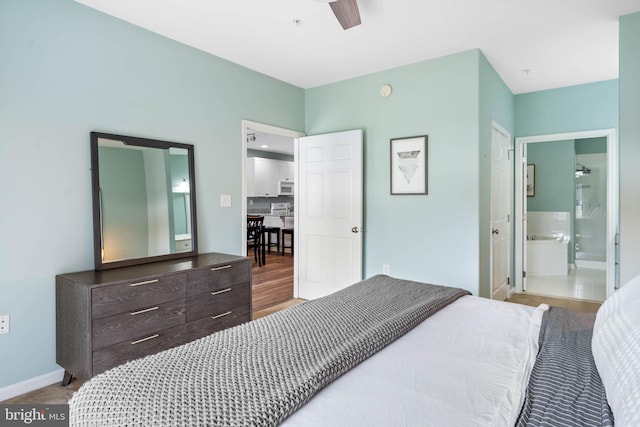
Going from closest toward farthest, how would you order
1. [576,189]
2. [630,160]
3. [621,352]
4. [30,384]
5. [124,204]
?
[621,352] → [30,384] → [630,160] → [124,204] → [576,189]

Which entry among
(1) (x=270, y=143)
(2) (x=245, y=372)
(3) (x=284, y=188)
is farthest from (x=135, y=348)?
(3) (x=284, y=188)

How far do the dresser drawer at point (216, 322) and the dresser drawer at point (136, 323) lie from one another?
0.13 m

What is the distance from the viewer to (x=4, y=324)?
2.18 meters

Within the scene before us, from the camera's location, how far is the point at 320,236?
4.18 metres

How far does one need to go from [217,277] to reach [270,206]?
674 cm

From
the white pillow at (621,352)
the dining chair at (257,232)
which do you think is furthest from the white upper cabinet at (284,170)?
the white pillow at (621,352)

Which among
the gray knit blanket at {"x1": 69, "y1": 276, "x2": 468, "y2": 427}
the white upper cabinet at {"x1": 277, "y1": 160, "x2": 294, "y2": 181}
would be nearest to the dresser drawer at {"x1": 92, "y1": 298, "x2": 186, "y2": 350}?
the gray knit blanket at {"x1": 69, "y1": 276, "x2": 468, "y2": 427}

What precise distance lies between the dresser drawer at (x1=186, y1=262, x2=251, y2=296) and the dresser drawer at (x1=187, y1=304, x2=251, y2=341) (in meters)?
0.21

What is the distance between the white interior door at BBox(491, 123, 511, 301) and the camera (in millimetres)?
3789

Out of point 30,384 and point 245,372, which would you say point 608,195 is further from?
point 30,384

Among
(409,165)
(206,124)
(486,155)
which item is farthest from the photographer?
Answer: (409,165)

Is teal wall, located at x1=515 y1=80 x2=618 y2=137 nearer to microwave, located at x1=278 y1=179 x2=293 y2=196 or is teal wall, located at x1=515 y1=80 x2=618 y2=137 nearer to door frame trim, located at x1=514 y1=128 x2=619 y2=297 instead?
door frame trim, located at x1=514 y1=128 x2=619 y2=297

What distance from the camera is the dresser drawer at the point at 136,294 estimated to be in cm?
210

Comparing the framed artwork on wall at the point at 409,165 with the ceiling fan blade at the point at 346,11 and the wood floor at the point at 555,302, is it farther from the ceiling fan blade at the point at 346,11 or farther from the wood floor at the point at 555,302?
the wood floor at the point at 555,302
